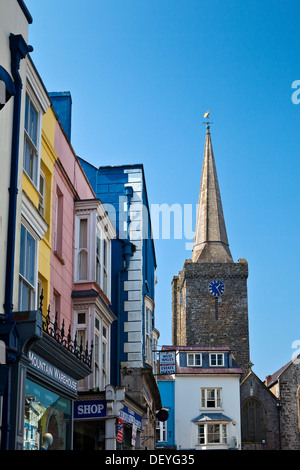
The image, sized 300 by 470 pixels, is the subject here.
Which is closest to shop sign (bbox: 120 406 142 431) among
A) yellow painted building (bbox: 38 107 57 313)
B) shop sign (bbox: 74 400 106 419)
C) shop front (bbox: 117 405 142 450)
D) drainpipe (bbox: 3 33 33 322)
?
shop front (bbox: 117 405 142 450)

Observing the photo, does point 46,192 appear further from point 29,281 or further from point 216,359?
point 216,359

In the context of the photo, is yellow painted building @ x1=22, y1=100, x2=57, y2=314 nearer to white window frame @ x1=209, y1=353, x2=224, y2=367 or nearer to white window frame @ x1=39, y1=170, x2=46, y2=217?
white window frame @ x1=39, y1=170, x2=46, y2=217

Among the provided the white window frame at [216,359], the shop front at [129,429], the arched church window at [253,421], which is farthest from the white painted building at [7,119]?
the arched church window at [253,421]

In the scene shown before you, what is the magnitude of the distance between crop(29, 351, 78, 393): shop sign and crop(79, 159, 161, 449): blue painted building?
10.5 meters

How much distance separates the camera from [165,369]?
106ft

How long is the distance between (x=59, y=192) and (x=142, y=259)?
8.74 m

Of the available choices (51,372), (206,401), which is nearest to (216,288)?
(206,401)

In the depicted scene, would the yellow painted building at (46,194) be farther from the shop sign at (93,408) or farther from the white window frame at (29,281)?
the shop sign at (93,408)

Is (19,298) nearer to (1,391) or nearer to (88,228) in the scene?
(1,391)

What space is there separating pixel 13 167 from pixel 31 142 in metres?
1.89

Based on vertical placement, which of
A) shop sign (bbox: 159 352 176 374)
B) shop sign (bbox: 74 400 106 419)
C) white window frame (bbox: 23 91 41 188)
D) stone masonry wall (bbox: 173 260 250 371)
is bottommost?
shop sign (bbox: 74 400 106 419)

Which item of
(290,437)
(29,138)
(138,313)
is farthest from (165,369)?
(290,437)

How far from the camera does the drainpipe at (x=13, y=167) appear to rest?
10438mm

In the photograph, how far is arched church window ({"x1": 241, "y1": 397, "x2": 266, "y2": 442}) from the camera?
60.4 meters
